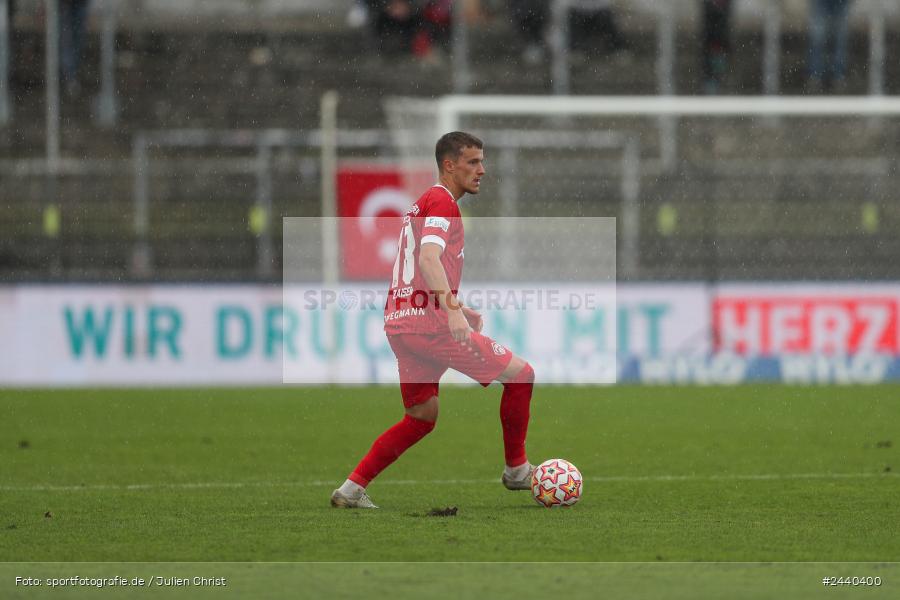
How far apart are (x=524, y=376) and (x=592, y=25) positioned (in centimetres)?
1607

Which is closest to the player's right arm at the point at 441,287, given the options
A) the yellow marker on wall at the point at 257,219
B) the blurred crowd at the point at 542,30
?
the yellow marker on wall at the point at 257,219

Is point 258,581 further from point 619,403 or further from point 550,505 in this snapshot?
point 619,403

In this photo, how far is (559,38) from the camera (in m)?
21.7

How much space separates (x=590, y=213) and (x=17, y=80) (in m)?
8.40

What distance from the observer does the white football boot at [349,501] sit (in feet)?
25.7

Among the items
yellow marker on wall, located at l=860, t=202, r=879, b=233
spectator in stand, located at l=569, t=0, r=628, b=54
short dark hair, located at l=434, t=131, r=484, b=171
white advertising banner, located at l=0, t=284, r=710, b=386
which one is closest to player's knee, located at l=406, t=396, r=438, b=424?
short dark hair, located at l=434, t=131, r=484, b=171

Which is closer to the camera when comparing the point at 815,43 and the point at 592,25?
the point at 815,43

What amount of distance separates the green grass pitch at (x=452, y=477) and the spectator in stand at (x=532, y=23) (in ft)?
29.2

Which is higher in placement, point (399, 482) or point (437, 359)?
point (437, 359)

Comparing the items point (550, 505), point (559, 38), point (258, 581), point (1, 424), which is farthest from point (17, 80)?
point (258, 581)

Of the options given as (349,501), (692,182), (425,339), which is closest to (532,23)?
(692,182)

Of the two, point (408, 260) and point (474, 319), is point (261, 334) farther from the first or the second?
point (408, 260)

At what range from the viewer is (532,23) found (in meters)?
23.8

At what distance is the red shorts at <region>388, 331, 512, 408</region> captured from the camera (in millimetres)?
7801
